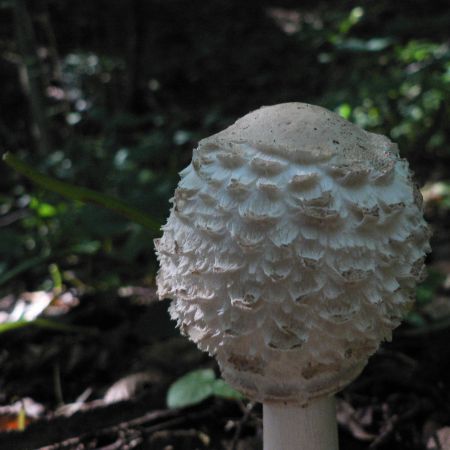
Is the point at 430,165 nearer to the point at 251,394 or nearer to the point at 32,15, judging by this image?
the point at 251,394

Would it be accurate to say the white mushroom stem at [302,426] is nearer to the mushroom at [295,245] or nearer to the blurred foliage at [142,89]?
the mushroom at [295,245]

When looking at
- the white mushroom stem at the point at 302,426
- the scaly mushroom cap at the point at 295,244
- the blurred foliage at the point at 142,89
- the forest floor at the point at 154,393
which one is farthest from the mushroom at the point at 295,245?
the blurred foliage at the point at 142,89

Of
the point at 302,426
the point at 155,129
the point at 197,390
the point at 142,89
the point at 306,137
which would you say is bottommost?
the point at 302,426

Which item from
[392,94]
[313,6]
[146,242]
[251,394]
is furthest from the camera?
[313,6]

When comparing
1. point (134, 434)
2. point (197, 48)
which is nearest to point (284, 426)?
point (134, 434)

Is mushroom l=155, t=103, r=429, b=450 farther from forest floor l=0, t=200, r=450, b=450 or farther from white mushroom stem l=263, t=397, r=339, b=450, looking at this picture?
forest floor l=0, t=200, r=450, b=450

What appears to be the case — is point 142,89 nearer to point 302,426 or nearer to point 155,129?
point 155,129

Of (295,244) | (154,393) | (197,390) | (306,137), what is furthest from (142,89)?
(295,244)
